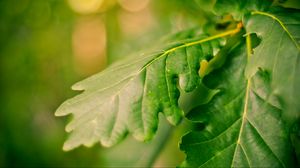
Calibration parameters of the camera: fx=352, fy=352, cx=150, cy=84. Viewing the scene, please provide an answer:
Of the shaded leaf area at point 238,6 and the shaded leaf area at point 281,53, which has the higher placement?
the shaded leaf area at point 238,6

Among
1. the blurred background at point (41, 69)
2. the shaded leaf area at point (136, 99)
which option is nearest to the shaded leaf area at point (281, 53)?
the shaded leaf area at point (136, 99)

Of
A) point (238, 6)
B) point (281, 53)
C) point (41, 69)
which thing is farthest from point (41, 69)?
point (281, 53)

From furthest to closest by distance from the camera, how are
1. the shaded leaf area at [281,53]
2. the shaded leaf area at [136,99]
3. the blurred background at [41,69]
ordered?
the blurred background at [41,69]
the shaded leaf area at [136,99]
the shaded leaf area at [281,53]

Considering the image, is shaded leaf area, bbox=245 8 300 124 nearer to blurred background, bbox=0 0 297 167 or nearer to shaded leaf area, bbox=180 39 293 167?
shaded leaf area, bbox=180 39 293 167

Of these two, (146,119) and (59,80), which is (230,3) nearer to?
(146,119)

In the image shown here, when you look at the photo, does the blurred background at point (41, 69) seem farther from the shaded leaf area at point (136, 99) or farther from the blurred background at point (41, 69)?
the shaded leaf area at point (136, 99)

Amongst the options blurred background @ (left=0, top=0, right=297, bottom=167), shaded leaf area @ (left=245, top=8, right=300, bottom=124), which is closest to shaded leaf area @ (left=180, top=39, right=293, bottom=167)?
shaded leaf area @ (left=245, top=8, right=300, bottom=124)

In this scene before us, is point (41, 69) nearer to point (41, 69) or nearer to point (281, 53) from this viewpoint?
point (41, 69)
